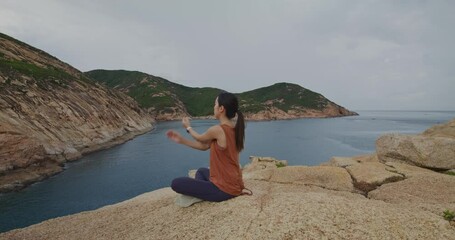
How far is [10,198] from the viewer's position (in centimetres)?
3678

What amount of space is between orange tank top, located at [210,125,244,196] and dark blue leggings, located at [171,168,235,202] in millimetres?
174

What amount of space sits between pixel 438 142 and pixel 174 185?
67.9ft

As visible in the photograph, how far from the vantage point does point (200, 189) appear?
36.8 feet

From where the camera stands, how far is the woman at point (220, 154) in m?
10.3

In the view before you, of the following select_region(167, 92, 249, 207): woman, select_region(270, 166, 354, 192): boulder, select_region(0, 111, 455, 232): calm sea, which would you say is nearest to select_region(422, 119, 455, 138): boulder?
select_region(270, 166, 354, 192): boulder

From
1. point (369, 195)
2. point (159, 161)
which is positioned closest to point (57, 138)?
point (159, 161)

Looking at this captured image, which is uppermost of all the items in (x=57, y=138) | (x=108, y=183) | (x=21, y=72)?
(x=21, y=72)

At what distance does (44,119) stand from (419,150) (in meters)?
61.7

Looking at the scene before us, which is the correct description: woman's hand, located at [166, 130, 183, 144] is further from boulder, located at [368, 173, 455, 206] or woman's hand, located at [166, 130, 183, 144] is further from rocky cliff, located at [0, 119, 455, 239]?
boulder, located at [368, 173, 455, 206]

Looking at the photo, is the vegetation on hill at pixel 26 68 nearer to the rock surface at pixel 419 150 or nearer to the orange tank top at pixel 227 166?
the orange tank top at pixel 227 166

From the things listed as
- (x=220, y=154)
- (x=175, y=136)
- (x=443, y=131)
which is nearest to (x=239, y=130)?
(x=220, y=154)

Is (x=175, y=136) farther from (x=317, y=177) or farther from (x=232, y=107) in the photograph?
(x=317, y=177)

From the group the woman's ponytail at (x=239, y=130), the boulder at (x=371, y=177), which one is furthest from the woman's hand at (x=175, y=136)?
the boulder at (x=371, y=177)

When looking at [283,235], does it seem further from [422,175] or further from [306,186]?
[422,175]
